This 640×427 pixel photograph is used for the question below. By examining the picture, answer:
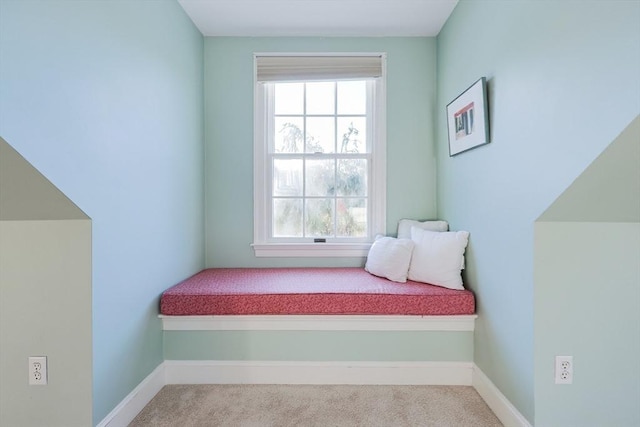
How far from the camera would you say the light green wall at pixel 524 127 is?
107 cm

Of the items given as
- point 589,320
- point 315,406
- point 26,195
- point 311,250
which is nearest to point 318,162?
point 311,250

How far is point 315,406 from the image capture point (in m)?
1.81

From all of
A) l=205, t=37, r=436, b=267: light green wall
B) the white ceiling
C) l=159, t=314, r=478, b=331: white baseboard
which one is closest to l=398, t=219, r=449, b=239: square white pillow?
l=205, t=37, r=436, b=267: light green wall

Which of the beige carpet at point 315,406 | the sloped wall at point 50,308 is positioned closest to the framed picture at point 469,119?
the beige carpet at point 315,406

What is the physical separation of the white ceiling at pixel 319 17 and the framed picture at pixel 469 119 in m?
0.74

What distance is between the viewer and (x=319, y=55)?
2658 mm

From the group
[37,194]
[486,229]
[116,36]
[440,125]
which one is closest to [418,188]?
[440,125]

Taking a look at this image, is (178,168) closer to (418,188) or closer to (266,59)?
(266,59)

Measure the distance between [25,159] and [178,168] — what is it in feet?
3.64

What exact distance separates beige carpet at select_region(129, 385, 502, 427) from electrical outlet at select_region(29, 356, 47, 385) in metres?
0.51

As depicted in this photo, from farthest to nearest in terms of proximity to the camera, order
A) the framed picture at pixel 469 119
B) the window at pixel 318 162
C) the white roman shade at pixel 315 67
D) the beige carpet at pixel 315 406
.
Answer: the window at pixel 318 162 < the white roman shade at pixel 315 67 < the framed picture at pixel 469 119 < the beige carpet at pixel 315 406

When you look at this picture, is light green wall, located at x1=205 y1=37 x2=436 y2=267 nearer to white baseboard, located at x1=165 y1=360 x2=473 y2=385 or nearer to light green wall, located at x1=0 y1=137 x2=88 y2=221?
white baseboard, located at x1=165 y1=360 x2=473 y2=385

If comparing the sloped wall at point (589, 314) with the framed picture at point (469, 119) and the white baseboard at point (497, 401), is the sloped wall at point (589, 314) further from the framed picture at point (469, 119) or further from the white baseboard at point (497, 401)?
the framed picture at point (469, 119)

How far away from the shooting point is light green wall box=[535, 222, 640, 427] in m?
1.40
